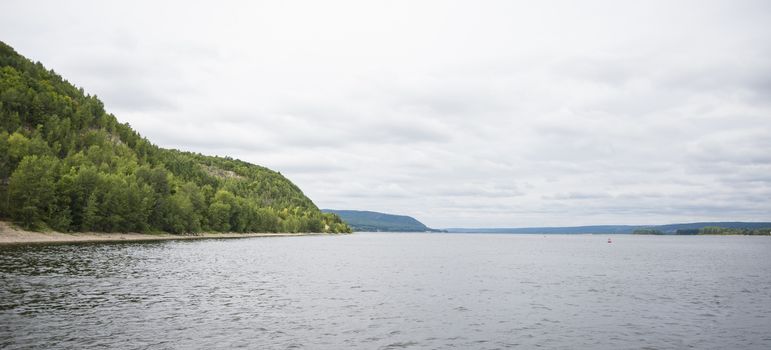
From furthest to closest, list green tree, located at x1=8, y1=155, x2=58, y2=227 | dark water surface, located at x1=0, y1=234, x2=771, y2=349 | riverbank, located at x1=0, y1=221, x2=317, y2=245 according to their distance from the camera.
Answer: green tree, located at x1=8, y1=155, x2=58, y2=227, riverbank, located at x1=0, y1=221, x2=317, y2=245, dark water surface, located at x1=0, y1=234, x2=771, y2=349

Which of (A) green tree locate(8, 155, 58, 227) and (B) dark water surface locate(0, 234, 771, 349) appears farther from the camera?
(A) green tree locate(8, 155, 58, 227)

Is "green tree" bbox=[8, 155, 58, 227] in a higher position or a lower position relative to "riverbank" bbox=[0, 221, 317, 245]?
higher

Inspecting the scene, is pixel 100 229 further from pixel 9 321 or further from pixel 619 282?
pixel 619 282

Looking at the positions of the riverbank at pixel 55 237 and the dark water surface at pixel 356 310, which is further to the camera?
the riverbank at pixel 55 237

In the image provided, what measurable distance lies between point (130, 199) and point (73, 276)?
107211 millimetres

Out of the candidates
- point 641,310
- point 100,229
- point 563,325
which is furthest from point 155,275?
point 100,229

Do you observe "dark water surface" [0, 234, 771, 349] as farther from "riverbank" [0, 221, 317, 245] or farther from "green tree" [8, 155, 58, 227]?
"green tree" [8, 155, 58, 227]

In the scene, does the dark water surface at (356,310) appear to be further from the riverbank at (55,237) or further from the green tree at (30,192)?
the green tree at (30,192)

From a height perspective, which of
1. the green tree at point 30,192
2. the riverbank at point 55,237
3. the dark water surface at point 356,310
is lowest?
the dark water surface at point 356,310

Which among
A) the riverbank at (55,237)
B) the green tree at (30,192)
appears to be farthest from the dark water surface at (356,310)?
the green tree at (30,192)

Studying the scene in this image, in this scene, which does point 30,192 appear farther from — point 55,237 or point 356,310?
point 356,310

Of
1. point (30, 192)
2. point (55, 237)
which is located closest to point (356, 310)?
point (30, 192)

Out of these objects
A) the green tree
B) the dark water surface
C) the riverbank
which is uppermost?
the green tree

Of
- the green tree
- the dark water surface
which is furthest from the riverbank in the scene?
the dark water surface
